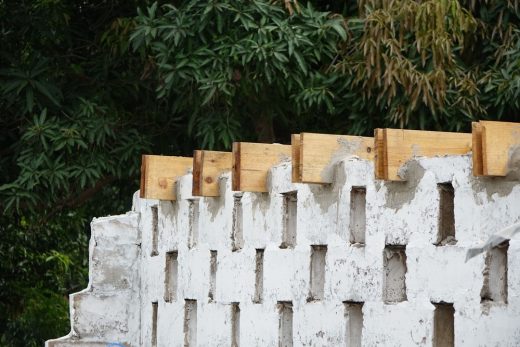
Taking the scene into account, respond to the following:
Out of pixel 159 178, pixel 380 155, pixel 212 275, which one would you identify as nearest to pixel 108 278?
pixel 159 178

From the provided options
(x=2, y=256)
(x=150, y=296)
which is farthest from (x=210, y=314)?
(x=2, y=256)

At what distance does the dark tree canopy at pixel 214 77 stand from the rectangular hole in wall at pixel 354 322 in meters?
5.23

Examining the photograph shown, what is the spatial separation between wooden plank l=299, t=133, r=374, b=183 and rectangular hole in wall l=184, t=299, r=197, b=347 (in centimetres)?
250

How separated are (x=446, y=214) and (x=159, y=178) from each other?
159 inches

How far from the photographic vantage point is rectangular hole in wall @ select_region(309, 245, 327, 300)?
25.5 feet

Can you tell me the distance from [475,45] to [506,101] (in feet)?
3.91

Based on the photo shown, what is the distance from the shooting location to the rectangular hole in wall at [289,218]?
27.0 feet

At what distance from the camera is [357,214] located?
740 centimetres

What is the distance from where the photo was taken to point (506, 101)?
12.6 meters

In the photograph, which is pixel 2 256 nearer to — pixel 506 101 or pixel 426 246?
pixel 506 101

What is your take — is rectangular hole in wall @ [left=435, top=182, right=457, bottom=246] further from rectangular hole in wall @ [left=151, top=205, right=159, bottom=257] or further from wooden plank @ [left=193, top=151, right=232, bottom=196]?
rectangular hole in wall @ [left=151, top=205, right=159, bottom=257]

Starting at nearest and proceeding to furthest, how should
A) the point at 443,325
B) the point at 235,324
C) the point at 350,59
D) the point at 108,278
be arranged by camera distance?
the point at 443,325 → the point at 235,324 → the point at 108,278 → the point at 350,59

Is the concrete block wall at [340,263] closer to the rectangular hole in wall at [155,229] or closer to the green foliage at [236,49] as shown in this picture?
the rectangular hole in wall at [155,229]

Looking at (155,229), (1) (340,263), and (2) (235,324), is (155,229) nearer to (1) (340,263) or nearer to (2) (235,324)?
(2) (235,324)
